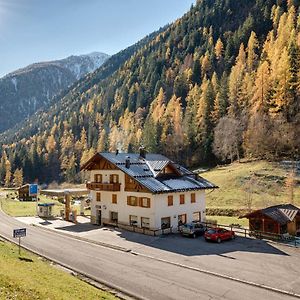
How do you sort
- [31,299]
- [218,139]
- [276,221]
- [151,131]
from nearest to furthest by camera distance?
1. [31,299]
2. [276,221]
3. [218,139]
4. [151,131]

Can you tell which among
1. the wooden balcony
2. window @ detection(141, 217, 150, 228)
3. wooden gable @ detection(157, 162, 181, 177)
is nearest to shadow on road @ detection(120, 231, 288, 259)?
window @ detection(141, 217, 150, 228)

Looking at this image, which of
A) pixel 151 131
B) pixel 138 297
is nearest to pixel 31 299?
pixel 138 297

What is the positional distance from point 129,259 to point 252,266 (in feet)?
35.0

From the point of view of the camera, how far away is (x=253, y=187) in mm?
73938

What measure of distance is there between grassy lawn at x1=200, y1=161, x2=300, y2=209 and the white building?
1719 centimetres

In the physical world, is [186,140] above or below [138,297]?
above

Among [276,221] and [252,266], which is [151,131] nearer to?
[276,221]

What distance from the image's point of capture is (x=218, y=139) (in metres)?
112

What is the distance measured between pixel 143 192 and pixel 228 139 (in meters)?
64.2

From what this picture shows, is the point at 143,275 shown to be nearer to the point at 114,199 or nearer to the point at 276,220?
the point at 276,220

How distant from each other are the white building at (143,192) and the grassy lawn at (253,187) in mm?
17193

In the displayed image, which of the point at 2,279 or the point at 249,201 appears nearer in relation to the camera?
the point at 2,279

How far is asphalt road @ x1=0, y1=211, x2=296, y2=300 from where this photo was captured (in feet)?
79.4

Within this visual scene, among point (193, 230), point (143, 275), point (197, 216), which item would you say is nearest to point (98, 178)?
point (197, 216)
